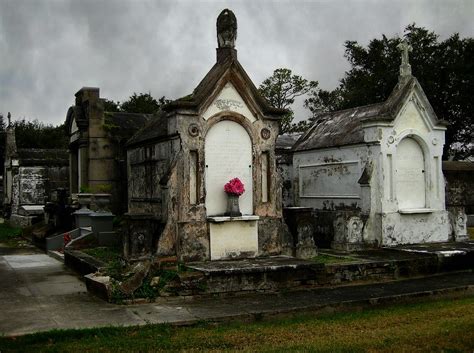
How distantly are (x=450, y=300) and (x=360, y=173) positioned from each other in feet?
18.1

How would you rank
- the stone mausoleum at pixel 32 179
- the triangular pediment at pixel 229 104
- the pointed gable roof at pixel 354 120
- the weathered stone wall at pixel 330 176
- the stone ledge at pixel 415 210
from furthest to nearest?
the stone mausoleum at pixel 32 179 < the weathered stone wall at pixel 330 176 < the pointed gable roof at pixel 354 120 < the stone ledge at pixel 415 210 < the triangular pediment at pixel 229 104

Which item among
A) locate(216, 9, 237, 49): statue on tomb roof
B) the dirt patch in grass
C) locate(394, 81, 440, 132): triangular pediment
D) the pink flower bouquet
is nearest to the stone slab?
the pink flower bouquet

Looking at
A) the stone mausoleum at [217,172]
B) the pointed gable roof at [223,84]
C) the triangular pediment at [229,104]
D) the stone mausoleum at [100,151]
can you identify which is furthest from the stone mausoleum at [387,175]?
the stone mausoleum at [100,151]

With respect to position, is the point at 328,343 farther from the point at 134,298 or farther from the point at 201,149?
the point at 201,149

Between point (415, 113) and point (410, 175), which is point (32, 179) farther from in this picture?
point (415, 113)

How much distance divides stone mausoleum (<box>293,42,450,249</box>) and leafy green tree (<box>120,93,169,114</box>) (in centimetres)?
2973

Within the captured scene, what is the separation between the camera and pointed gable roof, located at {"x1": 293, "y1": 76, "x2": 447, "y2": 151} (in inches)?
613

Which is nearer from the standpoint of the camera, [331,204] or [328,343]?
[328,343]

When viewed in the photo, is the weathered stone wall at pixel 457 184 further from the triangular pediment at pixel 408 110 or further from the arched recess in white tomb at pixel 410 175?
the triangular pediment at pixel 408 110

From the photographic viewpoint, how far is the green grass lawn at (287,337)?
7.16 metres

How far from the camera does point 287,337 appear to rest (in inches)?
309

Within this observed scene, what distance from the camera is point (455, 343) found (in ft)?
23.7

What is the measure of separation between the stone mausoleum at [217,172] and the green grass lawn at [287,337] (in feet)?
11.1

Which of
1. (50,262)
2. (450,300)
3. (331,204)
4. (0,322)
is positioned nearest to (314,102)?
(331,204)
